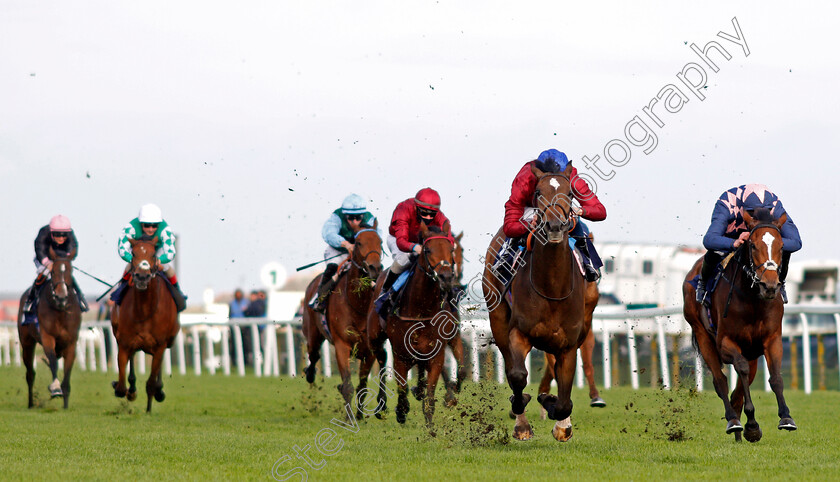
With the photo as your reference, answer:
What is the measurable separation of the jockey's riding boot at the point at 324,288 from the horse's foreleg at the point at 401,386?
199 centimetres

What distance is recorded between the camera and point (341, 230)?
11.9m

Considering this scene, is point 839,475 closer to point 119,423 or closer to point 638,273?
point 119,423

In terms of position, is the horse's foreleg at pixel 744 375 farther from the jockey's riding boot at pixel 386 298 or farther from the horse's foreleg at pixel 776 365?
the jockey's riding boot at pixel 386 298

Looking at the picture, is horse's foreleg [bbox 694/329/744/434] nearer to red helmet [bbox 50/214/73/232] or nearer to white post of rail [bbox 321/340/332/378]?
red helmet [bbox 50/214/73/232]

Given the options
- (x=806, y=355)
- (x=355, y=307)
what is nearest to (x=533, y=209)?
(x=355, y=307)

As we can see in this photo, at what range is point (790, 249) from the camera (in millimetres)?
7777

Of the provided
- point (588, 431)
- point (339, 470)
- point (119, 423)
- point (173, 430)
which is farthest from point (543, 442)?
point (119, 423)

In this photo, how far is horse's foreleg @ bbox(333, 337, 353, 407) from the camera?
10477 millimetres

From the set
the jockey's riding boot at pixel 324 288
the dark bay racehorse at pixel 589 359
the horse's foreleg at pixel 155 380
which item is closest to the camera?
the dark bay racehorse at pixel 589 359

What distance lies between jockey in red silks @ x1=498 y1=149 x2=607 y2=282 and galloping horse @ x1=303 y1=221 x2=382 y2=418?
2409 mm

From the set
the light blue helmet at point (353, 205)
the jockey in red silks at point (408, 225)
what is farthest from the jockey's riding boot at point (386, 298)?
the light blue helmet at point (353, 205)

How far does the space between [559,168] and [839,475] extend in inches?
95.7

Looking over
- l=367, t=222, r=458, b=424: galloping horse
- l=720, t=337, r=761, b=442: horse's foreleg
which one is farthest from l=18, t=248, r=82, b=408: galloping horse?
l=720, t=337, r=761, b=442: horse's foreleg

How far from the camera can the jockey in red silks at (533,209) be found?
7746 mm
